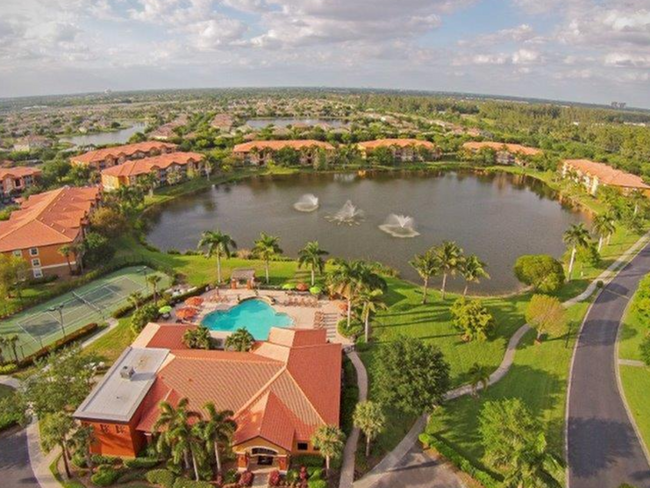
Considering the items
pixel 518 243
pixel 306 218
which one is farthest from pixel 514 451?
pixel 306 218

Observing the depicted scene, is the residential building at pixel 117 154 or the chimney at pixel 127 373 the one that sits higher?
the residential building at pixel 117 154

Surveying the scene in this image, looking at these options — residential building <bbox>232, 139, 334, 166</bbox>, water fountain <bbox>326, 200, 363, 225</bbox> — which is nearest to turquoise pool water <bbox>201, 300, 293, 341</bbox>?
water fountain <bbox>326, 200, 363, 225</bbox>

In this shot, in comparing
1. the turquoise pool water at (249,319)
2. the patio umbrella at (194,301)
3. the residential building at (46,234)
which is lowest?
the turquoise pool water at (249,319)

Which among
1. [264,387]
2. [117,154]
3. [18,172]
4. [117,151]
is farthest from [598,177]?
[18,172]

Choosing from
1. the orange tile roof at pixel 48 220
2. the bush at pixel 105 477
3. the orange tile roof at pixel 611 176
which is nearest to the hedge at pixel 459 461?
the bush at pixel 105 477

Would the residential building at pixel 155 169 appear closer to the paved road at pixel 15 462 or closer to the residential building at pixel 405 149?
the residential building at pixel 405 149

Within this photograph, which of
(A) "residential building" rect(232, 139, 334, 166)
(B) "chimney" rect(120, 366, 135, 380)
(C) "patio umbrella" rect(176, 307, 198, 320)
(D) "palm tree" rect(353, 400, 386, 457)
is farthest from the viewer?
(A) "residential building" rect(232, 139, 334, 166)

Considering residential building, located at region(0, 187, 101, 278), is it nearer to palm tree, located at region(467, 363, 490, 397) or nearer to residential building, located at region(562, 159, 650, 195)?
palm tree, located at region(467, 363, 490, 397)
